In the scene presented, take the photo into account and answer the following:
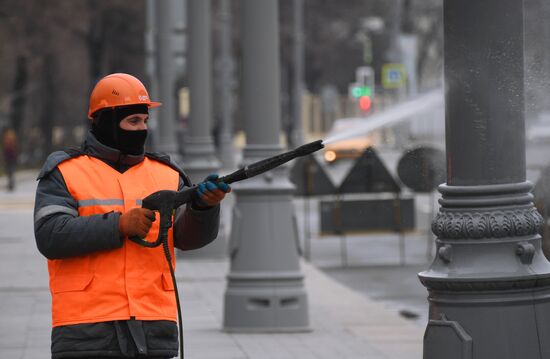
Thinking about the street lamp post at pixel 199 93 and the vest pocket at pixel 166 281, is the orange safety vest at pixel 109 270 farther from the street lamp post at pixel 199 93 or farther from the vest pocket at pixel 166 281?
the street lamp post at pixel 199 93

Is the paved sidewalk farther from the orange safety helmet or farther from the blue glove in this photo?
the blue glove

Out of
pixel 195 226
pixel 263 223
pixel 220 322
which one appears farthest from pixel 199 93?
pixel 195 226

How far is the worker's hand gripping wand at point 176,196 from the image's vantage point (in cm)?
491

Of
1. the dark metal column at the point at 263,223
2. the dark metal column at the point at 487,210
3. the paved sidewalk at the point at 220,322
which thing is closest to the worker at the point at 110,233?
the dark metal column at the point at 487,210

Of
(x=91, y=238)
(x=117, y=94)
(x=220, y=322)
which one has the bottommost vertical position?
(x=220, y=322)

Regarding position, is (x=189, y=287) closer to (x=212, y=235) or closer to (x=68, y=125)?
(x=212, y=235)

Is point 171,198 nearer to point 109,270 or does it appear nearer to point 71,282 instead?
point 109,270

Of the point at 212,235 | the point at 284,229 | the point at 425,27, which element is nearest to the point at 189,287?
the point at 284,229

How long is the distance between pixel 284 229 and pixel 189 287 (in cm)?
344

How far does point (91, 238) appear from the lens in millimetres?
4996

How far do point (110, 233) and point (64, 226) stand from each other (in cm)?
18

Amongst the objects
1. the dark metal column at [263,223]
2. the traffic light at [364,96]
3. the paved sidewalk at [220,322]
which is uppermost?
the traffic light at [364,96]

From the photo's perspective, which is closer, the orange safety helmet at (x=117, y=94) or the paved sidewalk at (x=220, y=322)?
the orange safety helmet at (x=117, y=94)

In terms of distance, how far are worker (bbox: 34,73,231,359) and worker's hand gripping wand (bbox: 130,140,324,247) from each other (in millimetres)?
43
